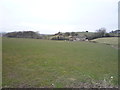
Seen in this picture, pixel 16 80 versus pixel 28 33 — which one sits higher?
pixel 28 33

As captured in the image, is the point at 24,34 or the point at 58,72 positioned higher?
the point at 24,34

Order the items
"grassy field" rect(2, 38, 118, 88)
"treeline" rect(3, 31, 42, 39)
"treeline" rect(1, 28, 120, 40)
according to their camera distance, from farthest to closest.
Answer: "treeline" rect(1, 28, 120, 40) → "treeline" rect(3, 31, 42, 39) → "grassy field" rect(2, 38, 118, 88)

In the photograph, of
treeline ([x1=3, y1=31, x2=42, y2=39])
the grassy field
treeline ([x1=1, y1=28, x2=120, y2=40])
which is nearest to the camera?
the grassy field

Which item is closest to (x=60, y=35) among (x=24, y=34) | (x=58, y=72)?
(x=24, y=34)

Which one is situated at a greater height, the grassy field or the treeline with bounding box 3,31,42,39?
the treeline with bounding box 3,31,42,39

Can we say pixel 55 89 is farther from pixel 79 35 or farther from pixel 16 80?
pixel 79 35

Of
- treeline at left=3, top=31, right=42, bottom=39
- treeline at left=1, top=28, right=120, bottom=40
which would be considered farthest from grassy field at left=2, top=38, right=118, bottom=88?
treeline at left=1, top=28, right=120, bottom=40

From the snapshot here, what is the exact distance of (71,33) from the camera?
189 feet

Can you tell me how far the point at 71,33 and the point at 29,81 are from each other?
2090 inches

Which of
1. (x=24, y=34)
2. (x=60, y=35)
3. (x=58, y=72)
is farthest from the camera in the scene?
(x=60, y=35)

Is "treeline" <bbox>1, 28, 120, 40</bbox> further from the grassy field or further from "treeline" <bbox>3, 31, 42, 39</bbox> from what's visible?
the grassy field

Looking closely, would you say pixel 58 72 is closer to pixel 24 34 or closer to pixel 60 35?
pixel 24 34

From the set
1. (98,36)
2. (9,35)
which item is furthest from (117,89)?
(98,36)

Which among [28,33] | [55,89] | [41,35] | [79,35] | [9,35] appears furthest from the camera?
[79,35]
